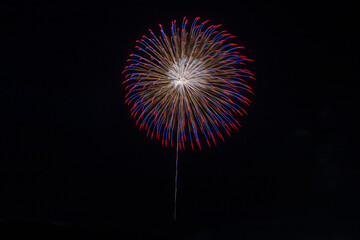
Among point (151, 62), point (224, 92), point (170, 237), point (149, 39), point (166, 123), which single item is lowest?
point (170, 237)

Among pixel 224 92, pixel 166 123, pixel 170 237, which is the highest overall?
pixel 224 92

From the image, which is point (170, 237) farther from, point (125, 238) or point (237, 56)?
point (237, 56)

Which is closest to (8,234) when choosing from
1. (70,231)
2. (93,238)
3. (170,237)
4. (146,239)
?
(70,231)

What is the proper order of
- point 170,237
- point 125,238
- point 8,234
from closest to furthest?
1. point 8,234
2. point 125,238
3. point 170,237

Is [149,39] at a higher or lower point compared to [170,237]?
higher

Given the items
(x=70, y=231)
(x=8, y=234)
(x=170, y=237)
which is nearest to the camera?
(x=8, y=234)

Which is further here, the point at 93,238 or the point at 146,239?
the point at 146,239

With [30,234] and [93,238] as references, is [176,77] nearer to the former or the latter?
[30,234]

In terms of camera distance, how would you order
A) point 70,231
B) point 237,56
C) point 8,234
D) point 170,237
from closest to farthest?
point 237,56
point 8,234
point 70,231
point 170,237

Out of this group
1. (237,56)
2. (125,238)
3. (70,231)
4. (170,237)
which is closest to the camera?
(237,56)

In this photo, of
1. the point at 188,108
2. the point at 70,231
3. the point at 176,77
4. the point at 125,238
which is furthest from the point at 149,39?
the point at 125,238
